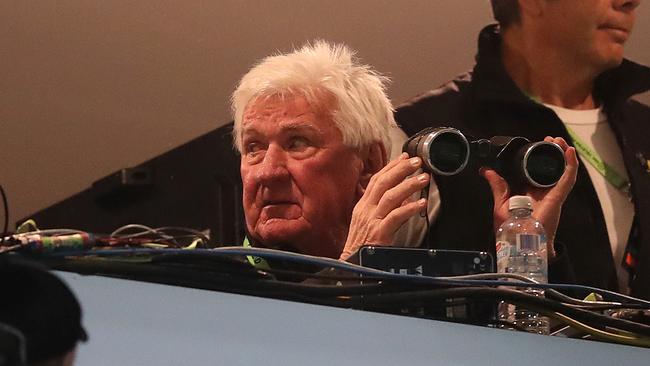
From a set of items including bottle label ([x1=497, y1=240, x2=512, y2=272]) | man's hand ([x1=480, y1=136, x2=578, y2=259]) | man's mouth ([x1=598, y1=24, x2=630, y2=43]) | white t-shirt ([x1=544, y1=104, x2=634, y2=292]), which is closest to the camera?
bottle label ([x1=497, y1=240, x2=512, y2=272])

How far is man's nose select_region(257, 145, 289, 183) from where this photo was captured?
193cm

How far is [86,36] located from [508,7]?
97 centimetres

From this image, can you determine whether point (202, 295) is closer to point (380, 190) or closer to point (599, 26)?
point (380, 190)

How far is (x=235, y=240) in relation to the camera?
2301 mm

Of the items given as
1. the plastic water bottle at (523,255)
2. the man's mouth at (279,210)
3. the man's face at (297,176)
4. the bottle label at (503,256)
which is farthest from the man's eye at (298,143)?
the bottle label at (503,256)

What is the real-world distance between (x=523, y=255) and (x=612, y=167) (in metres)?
0.81

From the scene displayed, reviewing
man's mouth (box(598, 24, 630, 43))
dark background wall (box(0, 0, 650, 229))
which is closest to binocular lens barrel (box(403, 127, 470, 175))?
dark background wall (box(0, 0, 650, 229))

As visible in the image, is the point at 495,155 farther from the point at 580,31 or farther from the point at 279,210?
the point at 580,31

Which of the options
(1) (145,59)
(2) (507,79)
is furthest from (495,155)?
(1) (145,59)

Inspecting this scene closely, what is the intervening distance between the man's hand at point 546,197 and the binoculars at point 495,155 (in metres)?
0.07

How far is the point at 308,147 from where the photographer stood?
1.97 m

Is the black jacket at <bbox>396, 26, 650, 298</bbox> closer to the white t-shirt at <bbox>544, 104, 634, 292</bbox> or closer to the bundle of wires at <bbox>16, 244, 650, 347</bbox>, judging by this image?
the white t-shirt at <bbox>544, 104, 634, 292</bbox>

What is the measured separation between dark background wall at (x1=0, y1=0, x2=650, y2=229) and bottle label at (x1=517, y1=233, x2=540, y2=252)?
0.81m

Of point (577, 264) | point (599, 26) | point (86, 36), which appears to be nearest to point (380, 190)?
point (577, 264)
